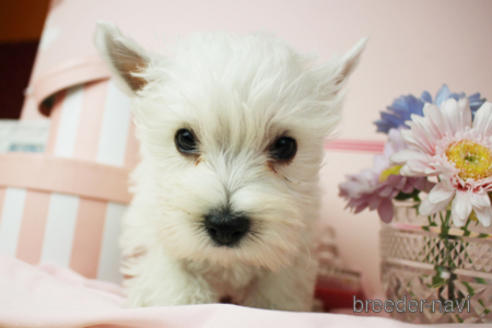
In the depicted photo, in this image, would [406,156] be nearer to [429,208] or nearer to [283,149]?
[429,208]

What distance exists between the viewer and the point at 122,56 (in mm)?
1168

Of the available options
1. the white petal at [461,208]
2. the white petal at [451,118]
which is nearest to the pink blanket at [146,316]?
the white petal at [461,208]

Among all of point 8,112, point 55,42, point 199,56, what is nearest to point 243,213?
point 199,56

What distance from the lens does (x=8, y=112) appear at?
3.85 metres

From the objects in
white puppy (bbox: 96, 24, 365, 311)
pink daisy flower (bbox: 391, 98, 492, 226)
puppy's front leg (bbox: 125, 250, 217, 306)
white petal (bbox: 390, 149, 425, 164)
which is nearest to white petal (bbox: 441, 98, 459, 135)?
pink daisy flower (bbox: 391, 98, 492, 226)

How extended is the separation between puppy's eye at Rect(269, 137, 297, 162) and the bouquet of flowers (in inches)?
10.5

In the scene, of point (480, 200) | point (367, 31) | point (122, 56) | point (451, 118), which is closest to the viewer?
point (480, 200)

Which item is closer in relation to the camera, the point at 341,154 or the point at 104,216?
the point at 104,216

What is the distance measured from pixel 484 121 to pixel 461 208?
0.85 ft

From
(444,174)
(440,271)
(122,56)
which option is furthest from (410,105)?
(122,56)

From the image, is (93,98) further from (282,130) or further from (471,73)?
(471,73)

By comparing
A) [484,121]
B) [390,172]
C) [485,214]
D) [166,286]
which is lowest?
[166,286]

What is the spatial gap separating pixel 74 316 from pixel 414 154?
94 centimetres

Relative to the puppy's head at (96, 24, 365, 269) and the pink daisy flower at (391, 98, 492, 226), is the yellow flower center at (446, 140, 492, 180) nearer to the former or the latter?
the pink daisy flower at (391, 98, 492, 226)
